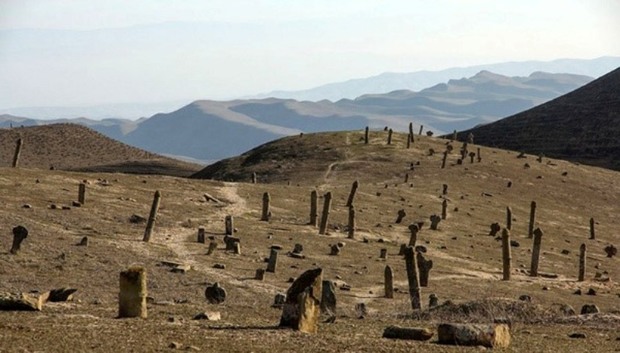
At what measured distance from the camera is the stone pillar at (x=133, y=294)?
823 inches

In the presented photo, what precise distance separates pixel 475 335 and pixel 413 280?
16.3m

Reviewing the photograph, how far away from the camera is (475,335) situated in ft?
60.5

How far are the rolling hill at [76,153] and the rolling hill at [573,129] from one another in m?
48.5

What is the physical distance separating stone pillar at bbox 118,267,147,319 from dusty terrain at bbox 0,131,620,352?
469 mm

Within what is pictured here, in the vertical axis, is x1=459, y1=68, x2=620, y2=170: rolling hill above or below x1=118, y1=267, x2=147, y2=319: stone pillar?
above

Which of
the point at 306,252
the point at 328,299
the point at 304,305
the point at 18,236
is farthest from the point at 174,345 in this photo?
the point at 306,252

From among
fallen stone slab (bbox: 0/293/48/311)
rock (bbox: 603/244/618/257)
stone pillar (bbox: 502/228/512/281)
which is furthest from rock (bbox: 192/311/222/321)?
rock (bbox: 603/244/618/257)

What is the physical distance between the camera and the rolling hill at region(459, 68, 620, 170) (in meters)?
132

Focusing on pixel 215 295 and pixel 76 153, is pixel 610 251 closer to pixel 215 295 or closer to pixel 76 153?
pixel 215 295

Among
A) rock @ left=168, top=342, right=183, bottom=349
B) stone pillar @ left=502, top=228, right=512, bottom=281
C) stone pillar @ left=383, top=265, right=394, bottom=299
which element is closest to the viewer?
rock @ left=168, top=342, right=183, bottom=349

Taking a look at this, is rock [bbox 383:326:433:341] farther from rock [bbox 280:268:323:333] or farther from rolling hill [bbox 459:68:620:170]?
rolling hill [bbox 459:68:620:170]

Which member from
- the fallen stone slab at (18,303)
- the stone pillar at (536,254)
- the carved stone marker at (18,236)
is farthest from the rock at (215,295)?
the stone pillar at (536,254)

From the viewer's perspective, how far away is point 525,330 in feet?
73.5

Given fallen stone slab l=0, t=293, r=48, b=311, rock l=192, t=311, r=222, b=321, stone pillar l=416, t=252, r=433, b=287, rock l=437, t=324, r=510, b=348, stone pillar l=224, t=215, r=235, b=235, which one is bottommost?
stone pillar l=416, t=252, r=433, b=287
